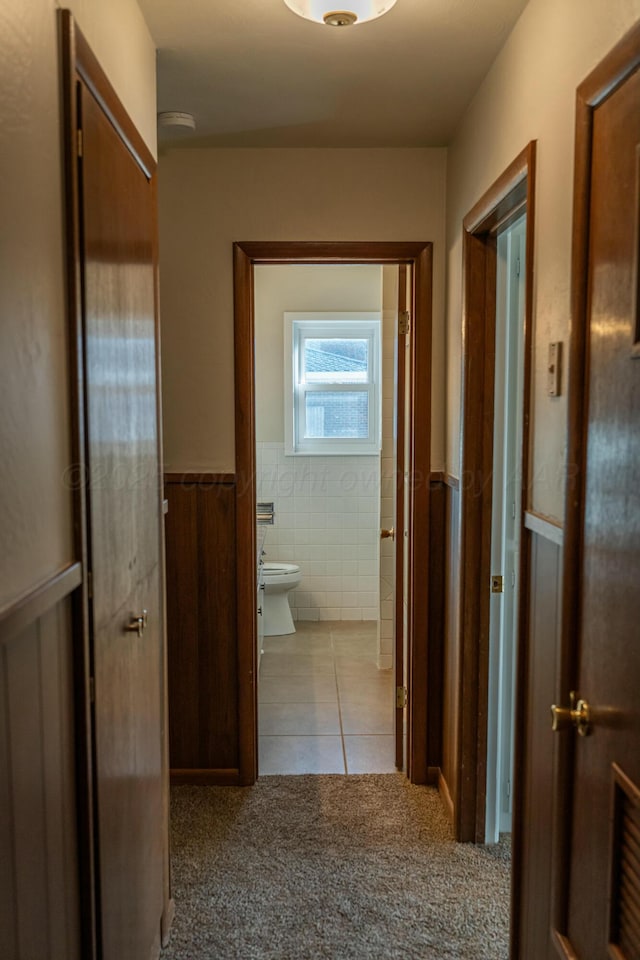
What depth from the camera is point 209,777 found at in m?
2.97

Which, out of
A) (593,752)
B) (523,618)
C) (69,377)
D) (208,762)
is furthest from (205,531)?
(593,752)

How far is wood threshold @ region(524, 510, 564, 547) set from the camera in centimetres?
150

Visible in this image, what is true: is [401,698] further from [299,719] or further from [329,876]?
[329,876]

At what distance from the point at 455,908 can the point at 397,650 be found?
1.10m

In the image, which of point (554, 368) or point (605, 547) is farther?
point (554, 368)

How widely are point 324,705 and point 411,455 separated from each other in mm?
1509

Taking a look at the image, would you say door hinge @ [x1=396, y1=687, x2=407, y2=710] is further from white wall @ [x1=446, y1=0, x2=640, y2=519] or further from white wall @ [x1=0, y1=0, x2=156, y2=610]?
white wall @ [x1=0, y1=0, x2=156, y2=610]

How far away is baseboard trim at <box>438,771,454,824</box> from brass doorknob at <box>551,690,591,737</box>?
1.48 metres

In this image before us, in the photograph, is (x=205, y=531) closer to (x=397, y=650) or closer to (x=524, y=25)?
(x=397, y=650)

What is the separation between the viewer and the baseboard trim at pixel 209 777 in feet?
9.72

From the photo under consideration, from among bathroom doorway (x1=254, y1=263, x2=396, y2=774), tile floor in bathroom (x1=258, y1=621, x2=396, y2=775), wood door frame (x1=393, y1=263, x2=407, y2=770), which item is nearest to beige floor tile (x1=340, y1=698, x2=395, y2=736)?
tile floor in bathroom (x1=258, y1=621, x2=396, y2=775)

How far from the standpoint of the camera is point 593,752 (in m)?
1.28

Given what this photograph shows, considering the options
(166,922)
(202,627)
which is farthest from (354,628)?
(166,922)

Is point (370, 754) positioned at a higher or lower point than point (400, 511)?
lower
